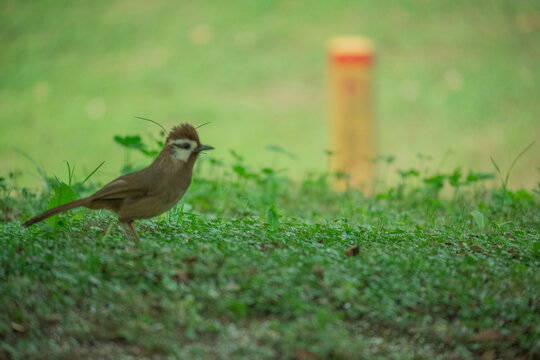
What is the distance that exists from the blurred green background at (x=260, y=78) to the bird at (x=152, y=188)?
5.32m

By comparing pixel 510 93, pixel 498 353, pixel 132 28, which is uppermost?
pixel 132 28

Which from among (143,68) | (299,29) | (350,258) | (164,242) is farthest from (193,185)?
(299,29)

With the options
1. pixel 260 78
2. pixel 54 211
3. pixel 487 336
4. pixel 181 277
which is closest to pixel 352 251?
pixel 487 336

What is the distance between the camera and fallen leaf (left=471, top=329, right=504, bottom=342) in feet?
11.9

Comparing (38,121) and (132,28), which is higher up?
(132,28)

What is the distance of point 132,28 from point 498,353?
12401 mm

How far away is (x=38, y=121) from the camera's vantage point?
1177cm

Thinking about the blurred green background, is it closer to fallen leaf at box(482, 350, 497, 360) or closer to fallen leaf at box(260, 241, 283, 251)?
fallen leaf at box(260, 241, 283, 251)

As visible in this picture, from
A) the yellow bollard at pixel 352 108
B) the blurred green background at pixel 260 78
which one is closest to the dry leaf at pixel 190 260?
the yellow bollard at pixel 352 108

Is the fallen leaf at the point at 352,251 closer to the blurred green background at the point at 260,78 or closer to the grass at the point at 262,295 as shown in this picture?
the grass at the point at 262,295

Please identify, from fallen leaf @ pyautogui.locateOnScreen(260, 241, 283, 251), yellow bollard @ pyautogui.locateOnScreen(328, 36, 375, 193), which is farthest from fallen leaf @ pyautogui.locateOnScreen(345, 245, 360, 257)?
yellow bollard @ pyautogui.locateOnScreen(328, 36, 375, 193)

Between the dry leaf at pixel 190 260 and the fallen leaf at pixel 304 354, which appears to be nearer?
the fallen leaf at pixel 304 354

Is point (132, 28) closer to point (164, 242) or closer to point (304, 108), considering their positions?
point (304, 108)

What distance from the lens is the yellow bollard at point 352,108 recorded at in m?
8.62
